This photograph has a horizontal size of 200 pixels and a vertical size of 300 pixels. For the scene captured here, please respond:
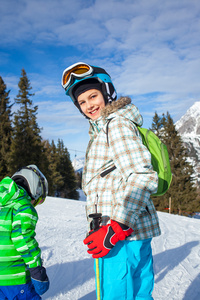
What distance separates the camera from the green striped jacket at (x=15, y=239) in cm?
198

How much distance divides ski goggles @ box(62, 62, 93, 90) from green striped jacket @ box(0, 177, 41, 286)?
1.09m

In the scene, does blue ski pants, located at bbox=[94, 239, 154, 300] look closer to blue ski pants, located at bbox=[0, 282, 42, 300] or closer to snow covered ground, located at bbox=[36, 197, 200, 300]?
blue ski pants, located at bbox=[0, 282, 42, 300]

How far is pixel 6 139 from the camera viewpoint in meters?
24.1

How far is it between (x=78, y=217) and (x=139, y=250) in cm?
748

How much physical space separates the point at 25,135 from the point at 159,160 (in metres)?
24.6

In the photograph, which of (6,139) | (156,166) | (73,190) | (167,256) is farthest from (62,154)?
(156,166)

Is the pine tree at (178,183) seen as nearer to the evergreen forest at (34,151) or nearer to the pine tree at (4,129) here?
the evergreen forest at (34,151)

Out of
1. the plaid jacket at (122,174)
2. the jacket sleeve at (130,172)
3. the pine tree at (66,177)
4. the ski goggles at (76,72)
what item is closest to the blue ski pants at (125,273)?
the plaid jacket at (122,174)

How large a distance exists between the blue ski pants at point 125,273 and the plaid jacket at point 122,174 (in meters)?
0.11

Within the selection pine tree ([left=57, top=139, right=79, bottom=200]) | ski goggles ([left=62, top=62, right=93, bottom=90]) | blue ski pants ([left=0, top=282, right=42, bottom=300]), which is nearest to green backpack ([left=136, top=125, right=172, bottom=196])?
ski goggles ([left=62, top=62, right=93, bottom=90])

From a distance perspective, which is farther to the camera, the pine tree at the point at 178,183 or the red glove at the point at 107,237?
the pine tree at the point at 178,183

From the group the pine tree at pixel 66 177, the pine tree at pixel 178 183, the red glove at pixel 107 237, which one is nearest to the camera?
the red glove at pixel 107 237

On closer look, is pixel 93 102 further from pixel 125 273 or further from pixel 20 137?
pixel 20 137

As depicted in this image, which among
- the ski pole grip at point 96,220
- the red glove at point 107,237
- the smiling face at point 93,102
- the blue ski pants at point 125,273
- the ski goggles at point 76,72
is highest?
the ski goggles at point 76,72
